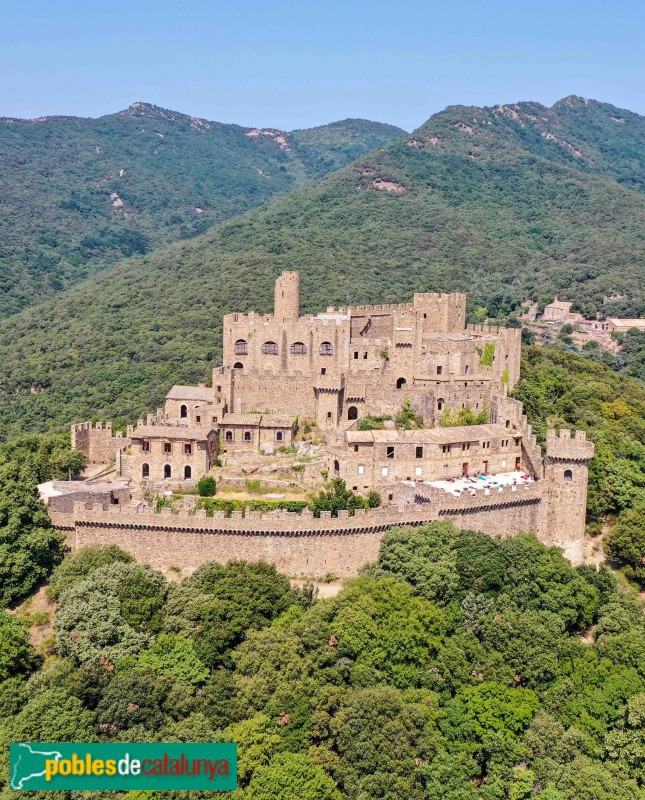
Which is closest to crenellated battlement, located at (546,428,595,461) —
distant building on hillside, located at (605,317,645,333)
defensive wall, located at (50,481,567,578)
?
defensive wall, located at (50,481,567,578)

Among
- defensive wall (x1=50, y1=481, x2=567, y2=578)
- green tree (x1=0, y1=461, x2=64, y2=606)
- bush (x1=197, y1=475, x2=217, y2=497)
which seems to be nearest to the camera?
green tree (x1=0, y1=461, x2=64, y2=606)

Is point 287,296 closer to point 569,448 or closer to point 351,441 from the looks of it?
point 351,441

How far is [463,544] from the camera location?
36.7 metres

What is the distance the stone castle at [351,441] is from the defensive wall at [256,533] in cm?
6

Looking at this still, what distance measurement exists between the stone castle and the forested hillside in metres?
1.39

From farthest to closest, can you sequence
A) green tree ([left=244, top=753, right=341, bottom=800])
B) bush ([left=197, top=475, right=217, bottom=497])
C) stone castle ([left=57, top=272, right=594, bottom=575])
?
1. bush ([left=197, top=475, right=217, bottom=497])
2. stone castle ([left=57, top=272, right=594, bottom=575])
3. green tree ([left=244, top=753, right=341, bottom=800])

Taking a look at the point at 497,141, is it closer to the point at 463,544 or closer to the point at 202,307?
the point at 202,307

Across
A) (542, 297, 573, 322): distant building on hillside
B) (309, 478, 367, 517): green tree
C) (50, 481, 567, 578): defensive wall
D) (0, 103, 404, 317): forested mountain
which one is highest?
(0, 103, 404, 317): forested mountain

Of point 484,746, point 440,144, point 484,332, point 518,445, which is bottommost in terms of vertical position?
point 484,746

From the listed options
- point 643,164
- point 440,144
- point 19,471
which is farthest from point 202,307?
point 643,164

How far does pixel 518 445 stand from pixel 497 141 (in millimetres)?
110827

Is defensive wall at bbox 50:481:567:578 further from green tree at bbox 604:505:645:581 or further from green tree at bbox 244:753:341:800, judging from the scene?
green tree at bbox 244:753:341:800

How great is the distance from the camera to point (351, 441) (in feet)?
132

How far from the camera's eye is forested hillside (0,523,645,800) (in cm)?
2969
